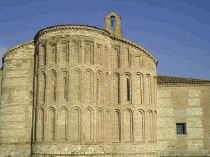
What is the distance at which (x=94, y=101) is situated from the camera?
19.1m

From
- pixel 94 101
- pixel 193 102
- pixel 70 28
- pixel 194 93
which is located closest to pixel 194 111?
pixel 193 102

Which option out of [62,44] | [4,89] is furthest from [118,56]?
[4,89]

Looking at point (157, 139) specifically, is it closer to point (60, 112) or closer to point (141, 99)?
point (141, 99)

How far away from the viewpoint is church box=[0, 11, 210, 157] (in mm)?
18641

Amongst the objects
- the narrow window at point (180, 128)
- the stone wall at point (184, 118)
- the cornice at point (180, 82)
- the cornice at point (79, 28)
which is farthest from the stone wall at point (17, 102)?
the narrow window at point (180, 128)

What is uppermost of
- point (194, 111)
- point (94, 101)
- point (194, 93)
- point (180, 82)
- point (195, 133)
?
point (180, 82)

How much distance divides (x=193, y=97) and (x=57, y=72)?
11.6m

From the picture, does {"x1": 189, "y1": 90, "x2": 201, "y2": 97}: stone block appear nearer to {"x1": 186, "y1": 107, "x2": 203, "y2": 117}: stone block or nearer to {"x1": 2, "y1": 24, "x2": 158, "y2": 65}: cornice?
{"x1": 186, "y1": 107, "x2": 203, "y2": 117}: stone block

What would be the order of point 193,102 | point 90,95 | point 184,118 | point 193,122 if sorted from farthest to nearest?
1. point 193,102
2. point 184,118
3. point 193,122
4. point 90,95

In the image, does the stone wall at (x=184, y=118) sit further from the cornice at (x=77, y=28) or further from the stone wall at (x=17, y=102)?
the stone wall at (x=17, y=102)

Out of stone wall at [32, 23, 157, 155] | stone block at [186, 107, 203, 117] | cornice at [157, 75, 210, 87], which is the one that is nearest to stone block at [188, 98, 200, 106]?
stone block at [186, 107, 203, 117]

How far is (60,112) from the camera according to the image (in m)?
18.6

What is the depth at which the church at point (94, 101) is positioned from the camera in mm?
18641

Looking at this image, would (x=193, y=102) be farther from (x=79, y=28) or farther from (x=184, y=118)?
Result: (x=79, y=28)
